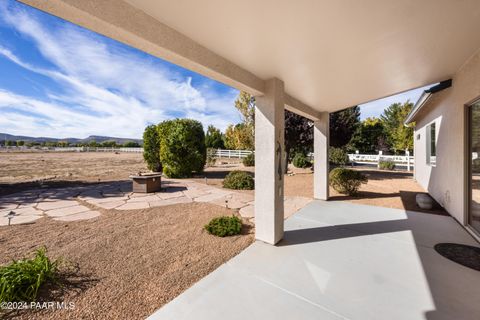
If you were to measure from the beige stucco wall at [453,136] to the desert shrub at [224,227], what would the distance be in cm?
477

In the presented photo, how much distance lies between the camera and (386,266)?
2.68 metres

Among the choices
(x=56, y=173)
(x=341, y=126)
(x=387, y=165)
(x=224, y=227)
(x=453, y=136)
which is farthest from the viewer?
(x=387, y=165)

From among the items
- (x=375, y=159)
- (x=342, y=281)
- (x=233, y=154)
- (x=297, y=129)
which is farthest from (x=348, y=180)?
(x=233, y=154)

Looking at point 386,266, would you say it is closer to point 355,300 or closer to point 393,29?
point 355,300

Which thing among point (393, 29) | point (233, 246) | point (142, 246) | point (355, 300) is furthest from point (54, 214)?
point (393, 29)

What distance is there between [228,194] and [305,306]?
4.89 m

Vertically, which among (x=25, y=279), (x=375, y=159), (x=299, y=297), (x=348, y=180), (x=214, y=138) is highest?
(x=214, y=138)

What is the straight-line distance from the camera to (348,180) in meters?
6.70

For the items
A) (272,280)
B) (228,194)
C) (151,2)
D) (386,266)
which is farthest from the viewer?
(228,194)

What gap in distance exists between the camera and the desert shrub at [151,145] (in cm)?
1098

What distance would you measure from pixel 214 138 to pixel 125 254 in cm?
2931

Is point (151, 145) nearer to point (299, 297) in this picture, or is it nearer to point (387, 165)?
point (299, 297)

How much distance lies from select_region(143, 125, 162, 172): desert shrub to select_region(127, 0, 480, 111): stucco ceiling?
372 inches

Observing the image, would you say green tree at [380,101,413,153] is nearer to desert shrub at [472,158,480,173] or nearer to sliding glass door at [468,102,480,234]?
sliding glass door at [468,102,480,234]
